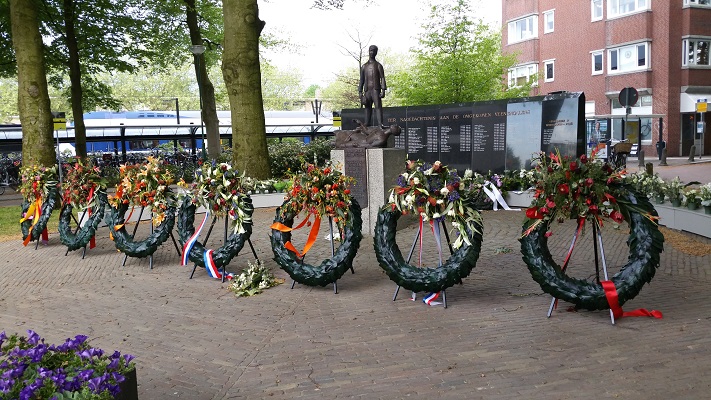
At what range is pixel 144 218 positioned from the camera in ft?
49.4

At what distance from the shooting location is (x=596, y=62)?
127ft

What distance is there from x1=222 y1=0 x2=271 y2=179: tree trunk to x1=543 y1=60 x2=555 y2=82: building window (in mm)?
30706

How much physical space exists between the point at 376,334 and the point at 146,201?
540cm

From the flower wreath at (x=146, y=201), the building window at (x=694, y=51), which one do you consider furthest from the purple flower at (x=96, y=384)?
the building window at (x=694, y=51)

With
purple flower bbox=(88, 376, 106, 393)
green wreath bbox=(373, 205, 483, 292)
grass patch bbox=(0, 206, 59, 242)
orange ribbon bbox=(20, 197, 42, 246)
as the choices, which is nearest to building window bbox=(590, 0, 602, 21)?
grass patch bbox=(0, 206, 59, 242)

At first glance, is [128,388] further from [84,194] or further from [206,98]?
[206,98]

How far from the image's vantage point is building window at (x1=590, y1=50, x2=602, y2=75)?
126 ft

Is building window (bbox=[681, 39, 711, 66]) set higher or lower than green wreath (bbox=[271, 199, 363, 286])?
higher

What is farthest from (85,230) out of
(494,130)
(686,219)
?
(686,219)

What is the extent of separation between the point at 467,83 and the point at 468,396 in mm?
21336

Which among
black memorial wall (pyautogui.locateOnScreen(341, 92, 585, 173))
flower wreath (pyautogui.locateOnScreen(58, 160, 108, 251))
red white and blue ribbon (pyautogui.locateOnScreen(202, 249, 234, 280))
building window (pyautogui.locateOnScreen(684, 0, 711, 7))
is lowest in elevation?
red white and blue ribbon (pyautogui.locateOnScreen(202, 249, 234, 280))

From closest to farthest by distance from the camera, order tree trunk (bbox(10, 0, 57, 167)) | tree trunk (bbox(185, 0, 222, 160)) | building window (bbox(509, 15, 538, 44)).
→ tree trunk (bbox(10, 0, 57, 167)), tree trunk (bbox(185, 0, 222, 160)), building window (bbox(509, 15, 538, 44))

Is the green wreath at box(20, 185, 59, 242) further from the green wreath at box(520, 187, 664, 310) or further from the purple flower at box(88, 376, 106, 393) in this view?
the purple flower at box(88, 376, 106, 393)

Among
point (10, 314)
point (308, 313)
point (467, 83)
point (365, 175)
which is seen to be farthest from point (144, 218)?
point (467, 83)
